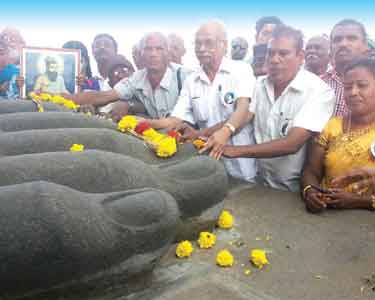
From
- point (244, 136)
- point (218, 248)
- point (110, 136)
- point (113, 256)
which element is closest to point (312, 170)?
point (244, 136)

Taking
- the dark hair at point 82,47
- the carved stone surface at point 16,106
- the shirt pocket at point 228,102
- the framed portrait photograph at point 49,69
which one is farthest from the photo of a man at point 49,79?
the shirt pocket at point 228,102

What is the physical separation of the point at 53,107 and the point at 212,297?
1996mm

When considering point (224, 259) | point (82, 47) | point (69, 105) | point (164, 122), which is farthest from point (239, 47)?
point (224, 259)

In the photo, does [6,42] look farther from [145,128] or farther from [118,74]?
[145,128]

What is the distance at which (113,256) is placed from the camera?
1.85 m

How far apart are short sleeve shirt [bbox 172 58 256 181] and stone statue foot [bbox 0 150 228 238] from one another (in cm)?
130

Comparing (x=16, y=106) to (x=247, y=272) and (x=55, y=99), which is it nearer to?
(x=55, y=99)

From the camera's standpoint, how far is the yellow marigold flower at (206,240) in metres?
2.54

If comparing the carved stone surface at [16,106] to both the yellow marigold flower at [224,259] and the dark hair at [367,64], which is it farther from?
the dark hair at [367,64]

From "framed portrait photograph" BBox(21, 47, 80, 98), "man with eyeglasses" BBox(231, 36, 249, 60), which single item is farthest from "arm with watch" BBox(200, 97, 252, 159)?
"man with eyeglasses" BBox(231, 36, 249, 60)

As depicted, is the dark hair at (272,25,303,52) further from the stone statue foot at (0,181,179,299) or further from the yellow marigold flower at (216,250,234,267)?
the stone statue foot at (0,181,179,299)

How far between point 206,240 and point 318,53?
260 centimetres

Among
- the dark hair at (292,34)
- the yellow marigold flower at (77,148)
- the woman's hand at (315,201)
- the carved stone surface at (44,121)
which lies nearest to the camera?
the yellow marigold flower at (77,148)

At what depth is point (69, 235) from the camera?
1640mm
